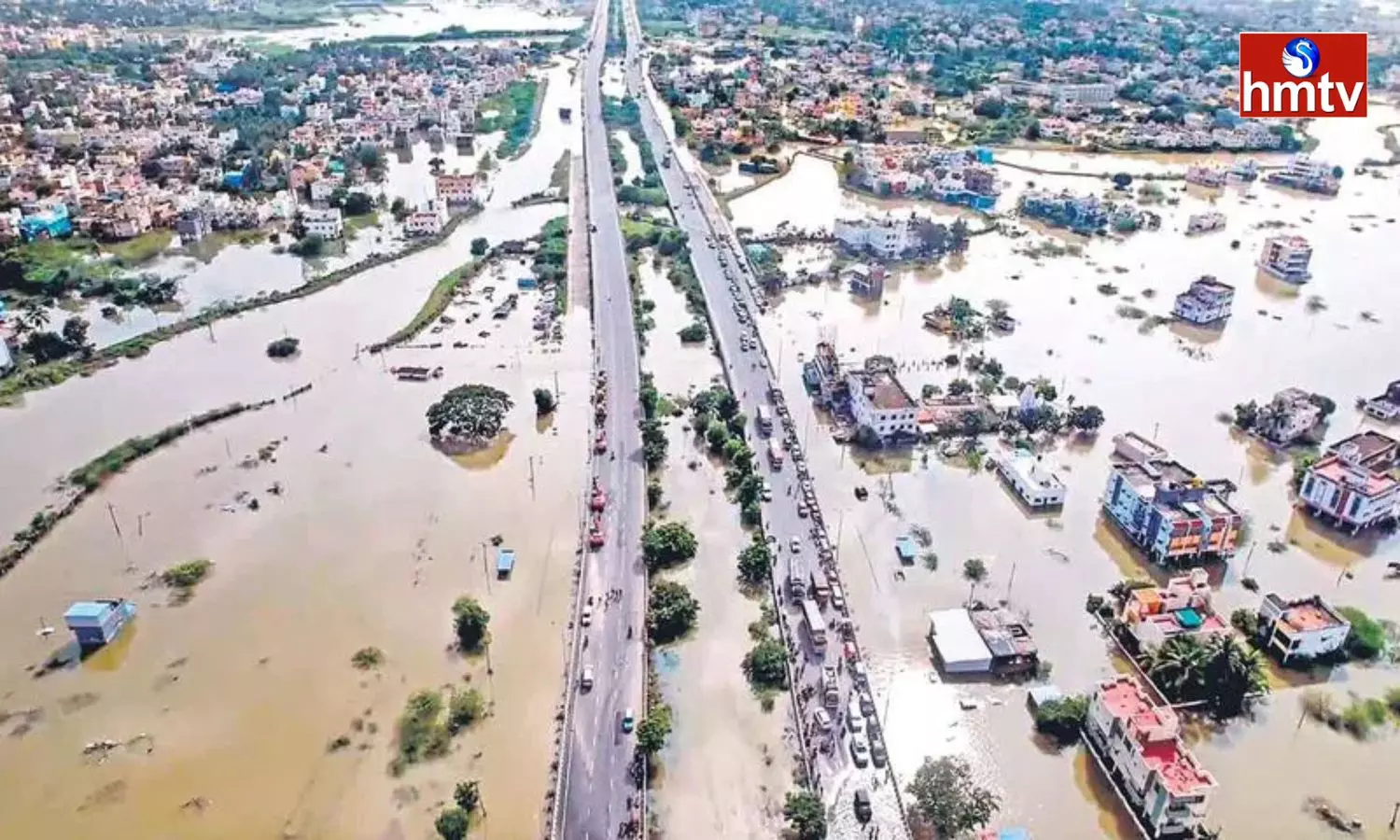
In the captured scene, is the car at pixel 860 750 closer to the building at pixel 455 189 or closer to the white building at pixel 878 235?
the white building at pixel 878 235

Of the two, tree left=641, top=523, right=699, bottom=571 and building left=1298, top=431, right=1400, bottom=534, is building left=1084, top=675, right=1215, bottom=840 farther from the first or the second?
building left=1298, top=431, right=1400, bottom=534

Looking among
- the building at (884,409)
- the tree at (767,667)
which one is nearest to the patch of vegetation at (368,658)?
the tree at (767,667)

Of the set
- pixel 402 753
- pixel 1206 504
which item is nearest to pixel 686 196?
pixel 1206 504

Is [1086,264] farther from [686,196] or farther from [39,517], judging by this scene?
[39,517]

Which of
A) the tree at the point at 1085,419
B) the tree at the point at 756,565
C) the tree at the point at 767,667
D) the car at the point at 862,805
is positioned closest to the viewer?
the car at the point at 862,805

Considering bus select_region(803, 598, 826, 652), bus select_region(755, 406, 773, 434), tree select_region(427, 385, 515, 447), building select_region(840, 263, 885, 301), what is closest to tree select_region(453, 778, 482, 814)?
bus select_region(803, 598, 826, 652)

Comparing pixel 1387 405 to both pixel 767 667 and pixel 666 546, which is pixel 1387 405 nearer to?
pixel 767 667
